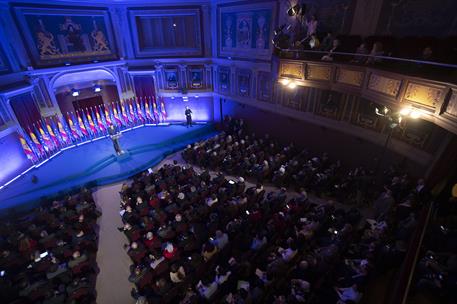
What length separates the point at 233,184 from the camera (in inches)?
404

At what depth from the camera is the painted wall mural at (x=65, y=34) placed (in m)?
12.9

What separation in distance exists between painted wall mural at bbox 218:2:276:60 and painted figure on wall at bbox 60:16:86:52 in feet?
28.3

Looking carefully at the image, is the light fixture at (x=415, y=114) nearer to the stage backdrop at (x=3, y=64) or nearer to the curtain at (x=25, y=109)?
the curtain at (x=25, y=109)

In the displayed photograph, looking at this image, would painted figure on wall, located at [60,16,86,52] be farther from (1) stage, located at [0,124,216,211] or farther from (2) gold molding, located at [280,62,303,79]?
(2) gold molding, located at [280,62,303,79]

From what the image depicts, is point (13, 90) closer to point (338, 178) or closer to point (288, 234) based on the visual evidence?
point (288, 234)

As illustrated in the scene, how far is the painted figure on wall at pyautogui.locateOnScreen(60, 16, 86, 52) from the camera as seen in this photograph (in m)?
14.0

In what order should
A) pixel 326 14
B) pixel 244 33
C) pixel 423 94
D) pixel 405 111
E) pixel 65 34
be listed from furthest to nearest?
1. pixel 244 33
2. pixel 65 34
3. pixel 326 14
4. pixel 405 111
5. pixel 423 94

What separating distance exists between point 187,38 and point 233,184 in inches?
475

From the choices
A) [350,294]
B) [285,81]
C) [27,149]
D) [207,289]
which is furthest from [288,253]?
[27,149]

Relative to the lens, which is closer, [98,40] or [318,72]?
[318,72]

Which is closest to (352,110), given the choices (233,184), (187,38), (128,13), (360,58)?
(360,58)

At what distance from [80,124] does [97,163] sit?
3.53 m

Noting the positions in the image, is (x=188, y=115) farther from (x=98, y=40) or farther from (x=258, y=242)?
(x=258, y=242)

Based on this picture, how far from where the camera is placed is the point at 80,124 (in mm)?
15156
